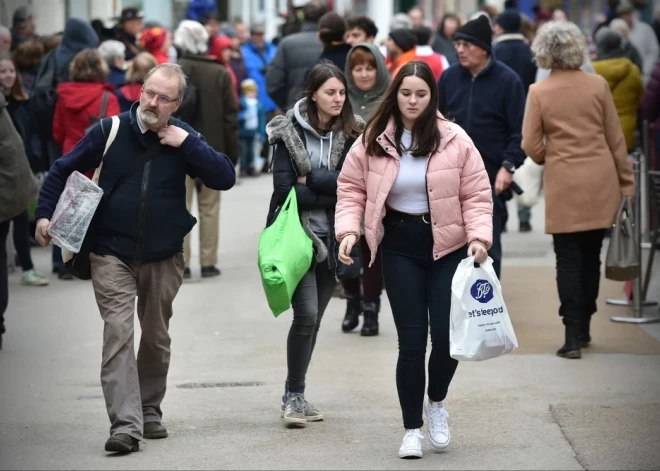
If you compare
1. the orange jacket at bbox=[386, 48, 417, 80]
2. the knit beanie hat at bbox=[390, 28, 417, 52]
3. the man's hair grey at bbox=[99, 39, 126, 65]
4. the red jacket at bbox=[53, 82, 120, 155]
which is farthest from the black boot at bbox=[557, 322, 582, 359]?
the man's hair grey at bbox=[99, 39, 126, 65]

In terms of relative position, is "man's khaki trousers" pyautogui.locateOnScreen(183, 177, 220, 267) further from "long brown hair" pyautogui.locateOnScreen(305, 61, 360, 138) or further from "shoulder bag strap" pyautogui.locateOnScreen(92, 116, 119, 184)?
"shoulder bag strap" pyautogui.locateOnScreen(92, 116, 119, 184)

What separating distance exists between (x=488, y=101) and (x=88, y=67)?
13.8 feet

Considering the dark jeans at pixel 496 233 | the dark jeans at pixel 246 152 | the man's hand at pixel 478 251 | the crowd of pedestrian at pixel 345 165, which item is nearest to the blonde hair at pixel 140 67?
the crowd of pedestrian at pixel 345 165

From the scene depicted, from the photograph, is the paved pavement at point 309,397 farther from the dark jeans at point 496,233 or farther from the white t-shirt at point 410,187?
the white t-shirt at point 410,187

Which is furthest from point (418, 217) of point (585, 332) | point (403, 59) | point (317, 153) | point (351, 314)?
point (403, 59)

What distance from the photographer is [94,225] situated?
667 centimetres

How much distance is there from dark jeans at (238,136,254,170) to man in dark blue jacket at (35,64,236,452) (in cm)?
1383

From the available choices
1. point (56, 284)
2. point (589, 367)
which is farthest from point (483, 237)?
point (56, 284)

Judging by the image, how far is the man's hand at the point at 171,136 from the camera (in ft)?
21.6

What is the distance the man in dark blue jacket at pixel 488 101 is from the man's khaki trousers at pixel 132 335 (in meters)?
2.79

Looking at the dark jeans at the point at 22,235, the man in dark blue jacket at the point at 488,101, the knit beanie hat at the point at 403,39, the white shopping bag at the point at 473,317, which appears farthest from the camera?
the knit beanie hat at the point at 403,39

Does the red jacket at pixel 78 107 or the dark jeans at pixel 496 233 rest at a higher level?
the red jacket at pixel 78 107

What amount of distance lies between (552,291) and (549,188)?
8.61 feet

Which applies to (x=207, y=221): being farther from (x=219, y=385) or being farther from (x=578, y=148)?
(x=578, y=148)
